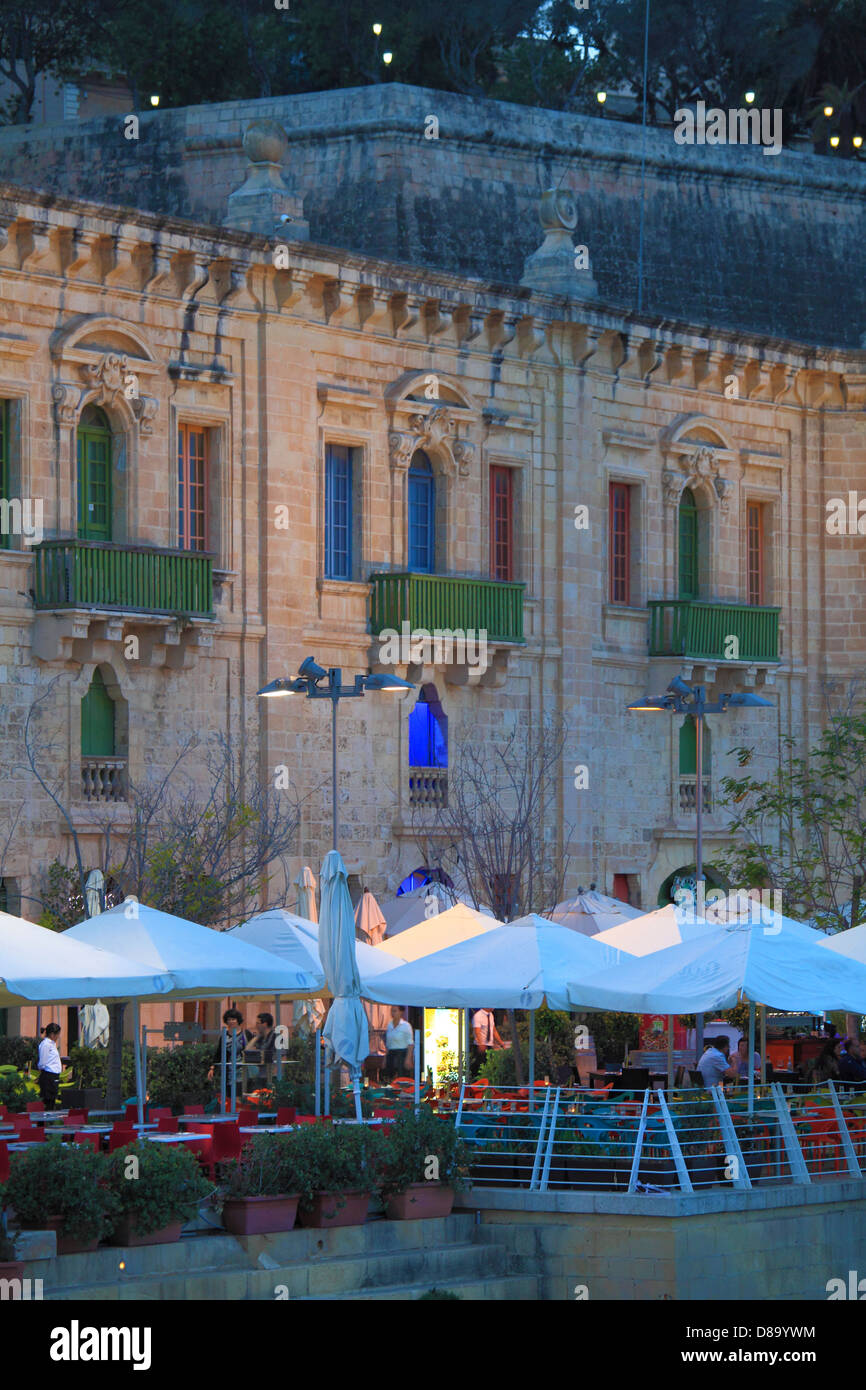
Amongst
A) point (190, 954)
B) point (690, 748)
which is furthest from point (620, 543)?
point (190, 954)

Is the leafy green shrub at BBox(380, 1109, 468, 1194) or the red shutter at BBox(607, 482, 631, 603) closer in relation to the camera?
the leafy green shrub at BBox(380, 1109, 468, 1194)

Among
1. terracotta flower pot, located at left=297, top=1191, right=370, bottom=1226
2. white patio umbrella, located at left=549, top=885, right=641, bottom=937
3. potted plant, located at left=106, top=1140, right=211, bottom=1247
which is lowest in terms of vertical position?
terracotta flower pot, located at left=297, top=1191, right=370, bottom=1226

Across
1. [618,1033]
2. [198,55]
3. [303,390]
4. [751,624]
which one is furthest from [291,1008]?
[198,55]

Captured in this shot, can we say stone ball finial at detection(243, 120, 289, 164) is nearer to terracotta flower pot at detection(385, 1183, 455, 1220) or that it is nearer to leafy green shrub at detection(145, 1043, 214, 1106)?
leafy green shrub at detection(145, 1043, 214, 1106)

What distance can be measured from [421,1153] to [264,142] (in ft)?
64.6

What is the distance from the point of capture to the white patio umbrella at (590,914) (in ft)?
110

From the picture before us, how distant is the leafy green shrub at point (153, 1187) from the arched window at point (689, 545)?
26.6m

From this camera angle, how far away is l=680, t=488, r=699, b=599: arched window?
4531cm

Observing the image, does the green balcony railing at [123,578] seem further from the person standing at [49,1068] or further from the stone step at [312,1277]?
the stone step at [312,1277]

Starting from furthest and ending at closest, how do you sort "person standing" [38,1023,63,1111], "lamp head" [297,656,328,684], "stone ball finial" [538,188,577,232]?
"stone ball finial" [538,188,577,232], "lamp head" [297,656,328,684], "person standing" [38,1023,63,1111]

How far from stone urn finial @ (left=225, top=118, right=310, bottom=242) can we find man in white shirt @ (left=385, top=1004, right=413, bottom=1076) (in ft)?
37.1

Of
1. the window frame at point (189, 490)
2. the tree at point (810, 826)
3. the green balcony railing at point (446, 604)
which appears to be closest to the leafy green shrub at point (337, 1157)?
the window frame at point (189, 490)

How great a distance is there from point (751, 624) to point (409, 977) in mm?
20712

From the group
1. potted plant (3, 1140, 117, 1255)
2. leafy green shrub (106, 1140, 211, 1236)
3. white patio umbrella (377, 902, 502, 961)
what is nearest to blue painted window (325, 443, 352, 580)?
white patio umbrella (377, 902, 502, 961)
